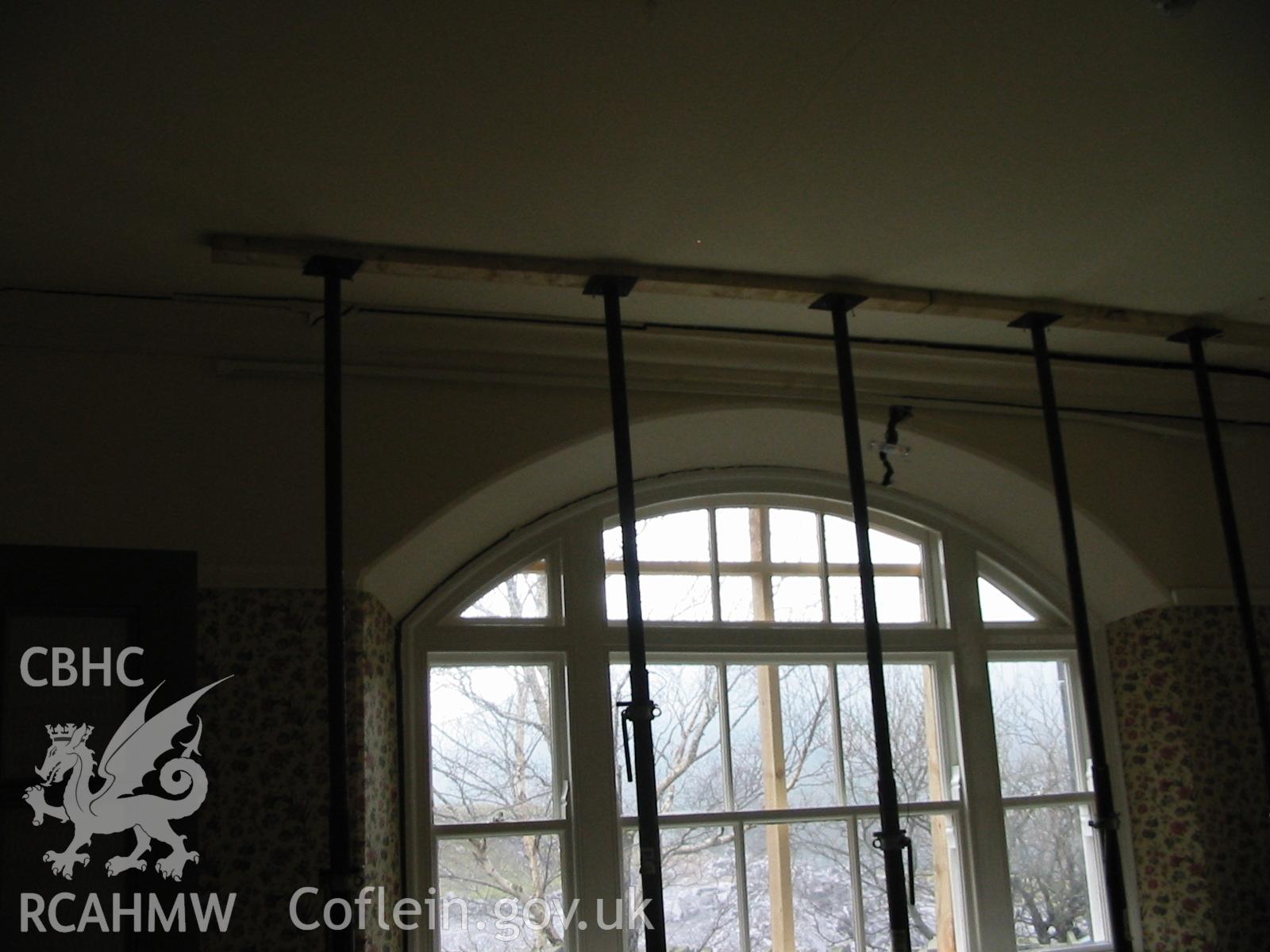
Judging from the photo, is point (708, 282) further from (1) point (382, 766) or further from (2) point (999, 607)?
(2) point (999, 607)

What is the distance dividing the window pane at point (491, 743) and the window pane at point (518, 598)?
268mm

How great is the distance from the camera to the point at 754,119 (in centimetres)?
404

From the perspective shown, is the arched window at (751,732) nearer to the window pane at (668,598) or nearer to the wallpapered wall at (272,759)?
the window pane at (668,598)

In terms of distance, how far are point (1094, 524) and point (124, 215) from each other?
4903mm

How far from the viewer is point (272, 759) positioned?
5.00 metres

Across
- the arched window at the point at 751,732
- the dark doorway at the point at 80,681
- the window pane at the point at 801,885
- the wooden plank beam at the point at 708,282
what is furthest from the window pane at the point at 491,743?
the wooden plank beam at the point at 708,282

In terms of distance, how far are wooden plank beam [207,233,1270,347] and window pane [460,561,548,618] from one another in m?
1.87

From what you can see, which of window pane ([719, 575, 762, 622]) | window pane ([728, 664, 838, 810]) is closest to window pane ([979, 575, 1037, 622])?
Answer: window pane ([728, 664, 838, 810])

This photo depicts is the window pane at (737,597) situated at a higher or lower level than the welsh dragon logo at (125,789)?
higher

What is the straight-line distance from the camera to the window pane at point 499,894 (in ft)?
19.7

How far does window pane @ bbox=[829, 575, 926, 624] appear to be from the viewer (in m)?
6.98

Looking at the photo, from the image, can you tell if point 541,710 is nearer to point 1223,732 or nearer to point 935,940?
point 935,940

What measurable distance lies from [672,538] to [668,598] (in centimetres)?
33

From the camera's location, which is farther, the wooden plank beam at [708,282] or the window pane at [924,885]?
the window pane at [924,885]
